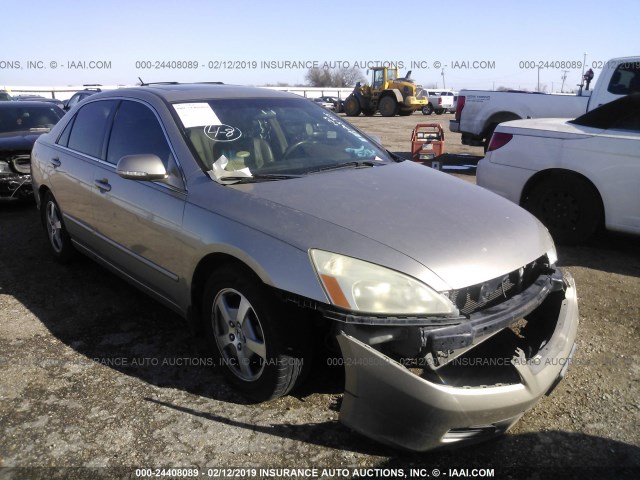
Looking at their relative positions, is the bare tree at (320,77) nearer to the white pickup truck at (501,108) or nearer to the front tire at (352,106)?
the front tire at (352,106)

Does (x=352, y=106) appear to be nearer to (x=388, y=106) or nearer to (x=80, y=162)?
(x=388, y=106)

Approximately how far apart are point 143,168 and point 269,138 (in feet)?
2.67

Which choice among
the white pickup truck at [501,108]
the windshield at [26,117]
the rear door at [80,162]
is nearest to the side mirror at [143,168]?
the rear door at [80,162]

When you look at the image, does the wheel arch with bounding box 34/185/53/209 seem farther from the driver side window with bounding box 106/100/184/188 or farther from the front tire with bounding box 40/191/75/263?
the driver side window with bounding box 106/100/184/188

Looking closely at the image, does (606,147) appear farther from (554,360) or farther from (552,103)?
(552,103)

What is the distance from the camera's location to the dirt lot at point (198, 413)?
2268 mm

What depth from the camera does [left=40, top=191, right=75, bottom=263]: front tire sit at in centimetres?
458

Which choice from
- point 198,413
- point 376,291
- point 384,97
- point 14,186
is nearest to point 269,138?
point 376,291

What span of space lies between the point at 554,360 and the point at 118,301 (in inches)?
123

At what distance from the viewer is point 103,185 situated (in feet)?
11.8

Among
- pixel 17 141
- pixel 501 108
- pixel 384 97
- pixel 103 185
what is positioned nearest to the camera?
pixel 103 185

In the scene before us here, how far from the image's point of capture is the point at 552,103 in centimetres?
951

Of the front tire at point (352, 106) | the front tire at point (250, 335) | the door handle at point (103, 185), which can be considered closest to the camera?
the front tire at point (250, 335)

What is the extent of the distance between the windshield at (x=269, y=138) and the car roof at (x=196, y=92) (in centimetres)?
9
